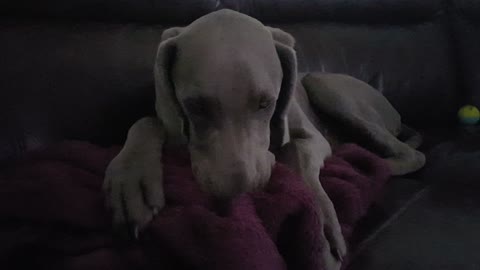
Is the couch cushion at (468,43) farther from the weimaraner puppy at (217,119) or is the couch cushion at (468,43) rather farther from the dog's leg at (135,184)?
the dog's leg at (135,184)

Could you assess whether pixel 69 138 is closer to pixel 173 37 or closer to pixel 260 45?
pixel 173 37

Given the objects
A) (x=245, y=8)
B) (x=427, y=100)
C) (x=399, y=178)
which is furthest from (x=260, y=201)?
(x=427, y=100)

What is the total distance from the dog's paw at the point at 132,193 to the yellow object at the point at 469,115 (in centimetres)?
149

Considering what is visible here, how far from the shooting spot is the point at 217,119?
1.10 metres

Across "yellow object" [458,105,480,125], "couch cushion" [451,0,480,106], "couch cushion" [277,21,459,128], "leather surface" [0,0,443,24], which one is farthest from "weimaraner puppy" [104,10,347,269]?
"couch cushion" [451,0,480,106]

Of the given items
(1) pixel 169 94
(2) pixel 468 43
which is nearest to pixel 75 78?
(1) pixel 169 94

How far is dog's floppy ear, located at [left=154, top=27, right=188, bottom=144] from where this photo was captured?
1185 mm

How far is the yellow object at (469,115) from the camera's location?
2.24 meters

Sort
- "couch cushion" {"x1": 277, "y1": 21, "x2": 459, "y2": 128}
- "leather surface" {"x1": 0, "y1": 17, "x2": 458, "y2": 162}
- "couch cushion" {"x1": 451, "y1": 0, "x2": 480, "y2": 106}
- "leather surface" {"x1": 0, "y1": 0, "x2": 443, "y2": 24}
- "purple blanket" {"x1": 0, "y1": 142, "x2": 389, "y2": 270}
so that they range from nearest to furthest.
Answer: "purple blanket" {"x1": 0, "y1": 142, "x2": 389, "y2": 270}, "leather surface" {"x1": 0, "y1": 17, "x2": 458, "y2": 162}, "leather surface" {"x1": 0, "y1": 0, "x2": 443, "y2": 24}, "couch cushion" {"x1": 277, "y1": 21, "x2": 459, "y2": 128}, "couch cushion" {"x1": 451, "y1": 0, "x2": 480, "y2": 106}

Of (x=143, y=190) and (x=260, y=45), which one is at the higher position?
(x=260, y=45)

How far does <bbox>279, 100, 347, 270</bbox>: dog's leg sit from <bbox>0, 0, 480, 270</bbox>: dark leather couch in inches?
2.9

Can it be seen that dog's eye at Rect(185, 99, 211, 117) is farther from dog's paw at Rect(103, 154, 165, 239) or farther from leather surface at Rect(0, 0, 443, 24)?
leather surface at Rect(0, 0, 443, 24)

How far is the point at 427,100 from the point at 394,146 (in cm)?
58

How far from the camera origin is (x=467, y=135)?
2.06 metres
